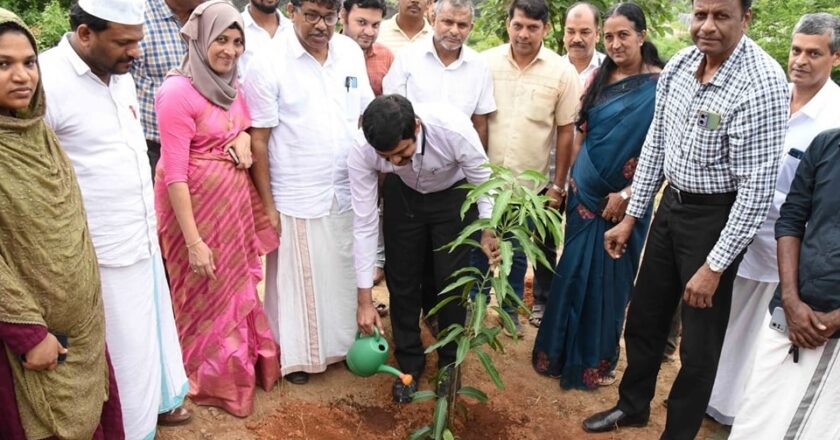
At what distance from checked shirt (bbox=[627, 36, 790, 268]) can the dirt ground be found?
1.16 m

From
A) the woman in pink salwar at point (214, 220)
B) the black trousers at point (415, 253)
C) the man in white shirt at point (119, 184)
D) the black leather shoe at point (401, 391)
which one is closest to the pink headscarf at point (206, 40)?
the woman in pink salwar at point (214, 220)

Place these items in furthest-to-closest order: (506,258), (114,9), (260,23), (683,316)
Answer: (260,23) < (683,316) < (506,258) < (114,9)

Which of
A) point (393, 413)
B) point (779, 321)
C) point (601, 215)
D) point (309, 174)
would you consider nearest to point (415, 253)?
point (309, 174)

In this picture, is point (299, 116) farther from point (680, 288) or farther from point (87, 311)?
point (680, 288)

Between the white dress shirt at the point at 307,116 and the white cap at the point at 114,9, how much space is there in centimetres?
68

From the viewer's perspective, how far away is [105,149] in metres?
2.39

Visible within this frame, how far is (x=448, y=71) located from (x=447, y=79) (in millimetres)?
41

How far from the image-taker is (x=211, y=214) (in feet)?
9.61

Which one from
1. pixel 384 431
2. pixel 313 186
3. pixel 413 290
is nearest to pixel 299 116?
pixel 313 186

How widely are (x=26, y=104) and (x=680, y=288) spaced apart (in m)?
2.49

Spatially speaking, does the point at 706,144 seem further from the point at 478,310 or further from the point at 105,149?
the point at 105,149

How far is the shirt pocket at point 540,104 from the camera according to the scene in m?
3.57

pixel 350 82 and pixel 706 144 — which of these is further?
pixel 350 82

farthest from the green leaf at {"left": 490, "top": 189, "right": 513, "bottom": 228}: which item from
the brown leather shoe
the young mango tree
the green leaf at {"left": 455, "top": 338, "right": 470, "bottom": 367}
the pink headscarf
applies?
the brown leather shoe
